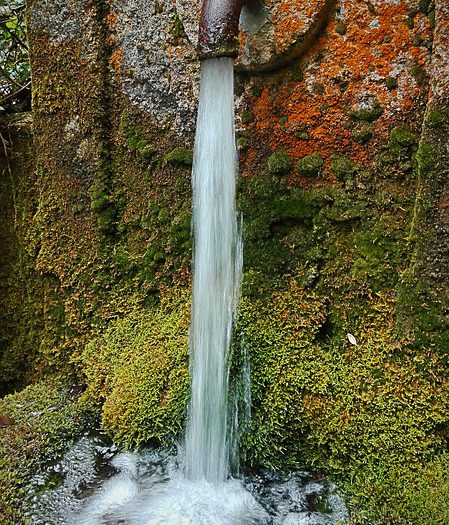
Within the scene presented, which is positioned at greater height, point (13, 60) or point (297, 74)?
point (13, 60)

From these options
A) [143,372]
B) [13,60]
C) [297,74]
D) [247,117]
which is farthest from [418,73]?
[13,60]

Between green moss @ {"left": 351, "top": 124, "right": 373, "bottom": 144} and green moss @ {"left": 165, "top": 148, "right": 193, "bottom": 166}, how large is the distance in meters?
0.91

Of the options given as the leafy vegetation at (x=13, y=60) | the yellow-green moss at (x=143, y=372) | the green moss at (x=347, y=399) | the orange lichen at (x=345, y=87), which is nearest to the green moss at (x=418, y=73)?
the orange lichen at (x=345, y=87)

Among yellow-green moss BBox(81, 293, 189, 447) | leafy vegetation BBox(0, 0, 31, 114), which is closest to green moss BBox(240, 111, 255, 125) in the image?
yellow-green moss BBox(81, 293, 189, 447)

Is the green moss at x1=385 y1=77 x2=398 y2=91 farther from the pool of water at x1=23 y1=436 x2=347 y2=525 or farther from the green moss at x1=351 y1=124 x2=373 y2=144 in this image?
the pool of water at x1=23 y1=436 x2=347 y2=525

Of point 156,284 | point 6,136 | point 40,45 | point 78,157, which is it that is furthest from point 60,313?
point 40,45

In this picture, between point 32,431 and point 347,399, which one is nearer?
point 347,399

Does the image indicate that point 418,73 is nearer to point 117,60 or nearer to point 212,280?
point 212,280

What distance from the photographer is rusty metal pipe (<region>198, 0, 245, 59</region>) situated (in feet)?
7.32

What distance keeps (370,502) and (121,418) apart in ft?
4.07

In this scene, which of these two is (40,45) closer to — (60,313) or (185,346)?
(60,313)

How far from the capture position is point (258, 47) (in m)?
2.55

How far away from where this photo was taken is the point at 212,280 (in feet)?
8.39

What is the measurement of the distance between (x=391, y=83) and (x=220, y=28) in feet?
2.57
